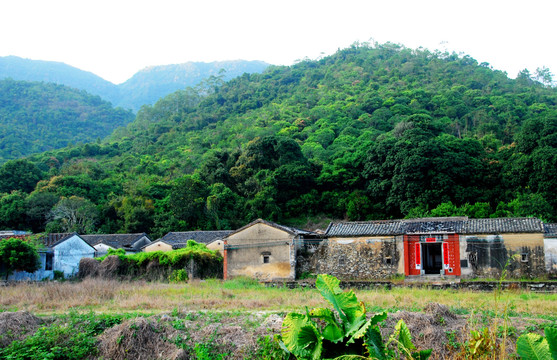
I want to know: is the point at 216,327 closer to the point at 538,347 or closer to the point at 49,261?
the point at 538,347

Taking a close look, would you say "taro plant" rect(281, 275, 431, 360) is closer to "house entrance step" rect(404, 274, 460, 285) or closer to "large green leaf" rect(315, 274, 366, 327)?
"large green leaf" rect(315, 274, 366, 327)

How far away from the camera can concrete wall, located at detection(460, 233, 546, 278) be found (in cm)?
1973

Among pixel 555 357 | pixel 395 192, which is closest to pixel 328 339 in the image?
pixel 555 357

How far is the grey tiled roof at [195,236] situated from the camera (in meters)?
33.0

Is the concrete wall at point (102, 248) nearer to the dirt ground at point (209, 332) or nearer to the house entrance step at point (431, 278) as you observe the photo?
the house entrance step at point (431, 278)

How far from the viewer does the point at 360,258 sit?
22.5 m

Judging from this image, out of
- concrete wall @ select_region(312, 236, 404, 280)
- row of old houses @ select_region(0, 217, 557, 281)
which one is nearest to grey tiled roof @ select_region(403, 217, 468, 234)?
row of old houses @ select_region(0, 217, 557, 281)

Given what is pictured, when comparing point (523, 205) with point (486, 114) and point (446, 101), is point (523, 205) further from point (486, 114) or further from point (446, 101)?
point (446, 101)

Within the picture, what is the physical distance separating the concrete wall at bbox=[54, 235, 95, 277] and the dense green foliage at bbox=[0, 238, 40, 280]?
3.75 metres

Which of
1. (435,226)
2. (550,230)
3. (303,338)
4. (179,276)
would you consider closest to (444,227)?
(435,226)

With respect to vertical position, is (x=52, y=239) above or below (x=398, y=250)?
above

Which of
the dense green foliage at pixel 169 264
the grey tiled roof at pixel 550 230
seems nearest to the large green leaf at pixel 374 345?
the grey tiled roof at pixel 550 230

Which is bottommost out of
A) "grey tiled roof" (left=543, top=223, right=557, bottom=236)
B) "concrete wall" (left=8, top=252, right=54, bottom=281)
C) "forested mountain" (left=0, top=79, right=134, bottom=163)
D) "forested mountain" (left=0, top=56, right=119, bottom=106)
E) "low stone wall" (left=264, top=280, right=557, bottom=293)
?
"concrete wall" (left=8, top=252, right=54, bottom=281)

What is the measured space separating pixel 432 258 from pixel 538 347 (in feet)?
71.2
